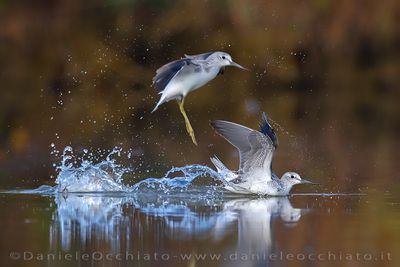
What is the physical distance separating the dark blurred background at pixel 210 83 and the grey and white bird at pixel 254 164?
86.0 inches

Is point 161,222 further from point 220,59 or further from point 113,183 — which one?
point 220,59

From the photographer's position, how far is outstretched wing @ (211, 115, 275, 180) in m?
9.44

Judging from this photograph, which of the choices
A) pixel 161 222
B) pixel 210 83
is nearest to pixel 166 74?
pixel 161 222

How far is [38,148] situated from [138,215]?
11.9 ft

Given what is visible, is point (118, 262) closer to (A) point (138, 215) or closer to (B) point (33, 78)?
(A) point (138, 215)

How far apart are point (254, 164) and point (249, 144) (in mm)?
200

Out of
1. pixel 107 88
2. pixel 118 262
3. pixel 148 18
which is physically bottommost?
pixel 118 262

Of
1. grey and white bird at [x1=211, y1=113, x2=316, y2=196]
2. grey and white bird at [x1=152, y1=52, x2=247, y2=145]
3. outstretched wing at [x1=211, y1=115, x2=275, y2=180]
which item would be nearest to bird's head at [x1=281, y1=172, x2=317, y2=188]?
grey and white bird at [x1=211, y1=113, x2=316, y2=196]

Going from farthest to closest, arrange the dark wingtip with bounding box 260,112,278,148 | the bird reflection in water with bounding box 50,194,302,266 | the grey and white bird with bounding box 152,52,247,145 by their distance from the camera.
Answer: the grey and white bird with bounding box 152,52,247,145, the dark wingtip with bounding box 260,112,278,148, the bird reflection in water with bounding box 50,194,302,266

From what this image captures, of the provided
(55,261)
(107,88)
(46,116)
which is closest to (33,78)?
(107,88)

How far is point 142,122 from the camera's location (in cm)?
1407

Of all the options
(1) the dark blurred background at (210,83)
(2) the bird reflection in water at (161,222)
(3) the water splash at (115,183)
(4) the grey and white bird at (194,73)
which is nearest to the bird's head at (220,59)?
(4) the grey and white bird at (194,73)

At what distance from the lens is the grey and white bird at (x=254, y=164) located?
9477mm

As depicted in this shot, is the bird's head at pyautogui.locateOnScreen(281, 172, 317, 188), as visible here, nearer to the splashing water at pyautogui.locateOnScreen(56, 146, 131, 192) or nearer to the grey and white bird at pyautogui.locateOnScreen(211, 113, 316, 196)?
the grey and white bird at pyautogui.locateOnScreen(211, 113, 316, 196)
